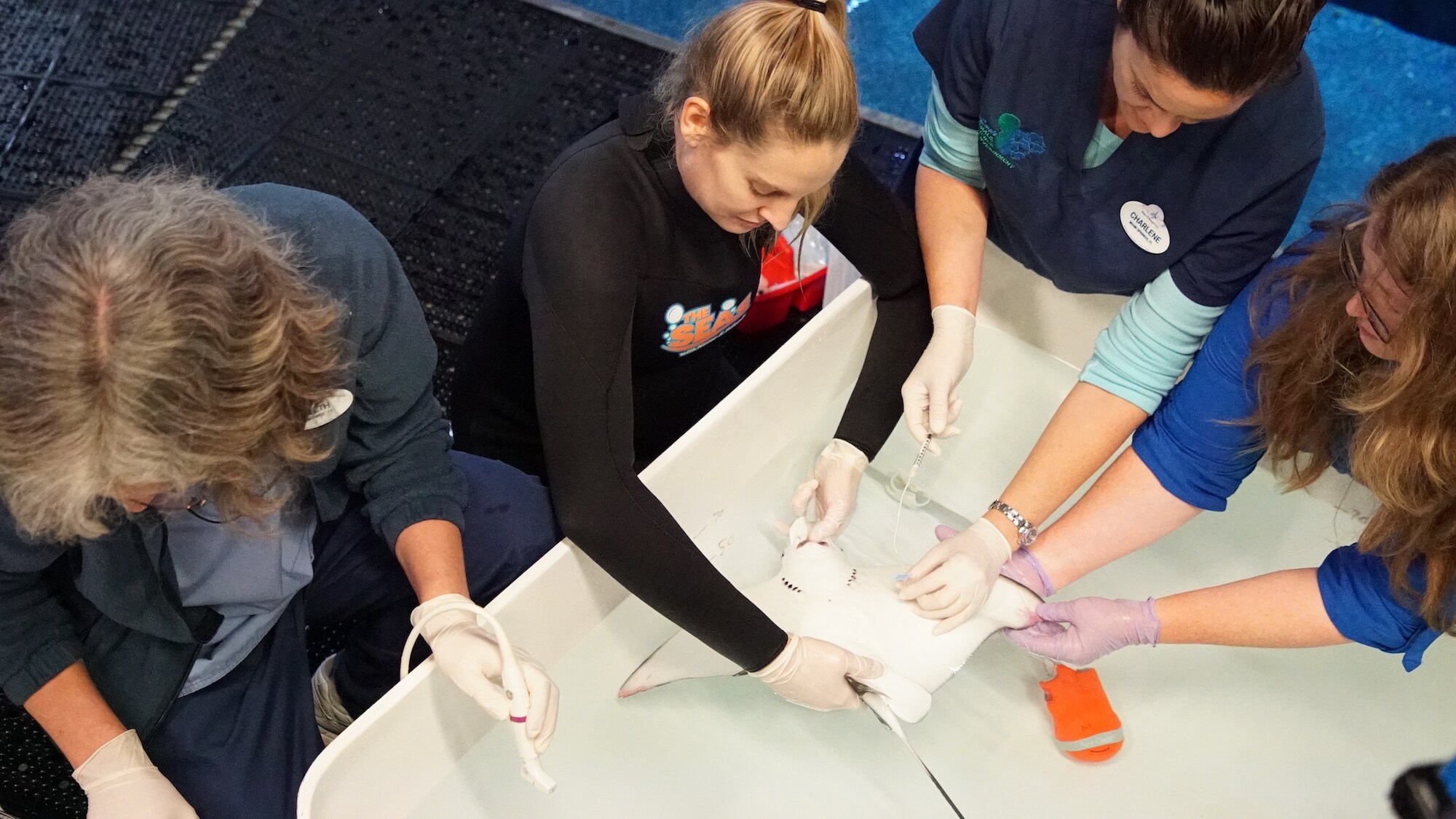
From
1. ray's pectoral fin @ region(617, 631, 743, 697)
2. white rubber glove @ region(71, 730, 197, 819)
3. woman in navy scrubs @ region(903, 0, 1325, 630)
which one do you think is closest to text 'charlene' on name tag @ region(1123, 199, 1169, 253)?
woman in navy scrubs @ region(903, 0, 1325, 630)

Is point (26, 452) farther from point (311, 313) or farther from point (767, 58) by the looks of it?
point (767, 58)

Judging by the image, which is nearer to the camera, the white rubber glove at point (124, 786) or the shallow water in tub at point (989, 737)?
the white rubber glove at point (124, 786)

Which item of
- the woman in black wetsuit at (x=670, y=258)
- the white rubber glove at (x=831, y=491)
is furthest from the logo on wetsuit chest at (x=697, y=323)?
the white rubber glove at (x=831, y=491)

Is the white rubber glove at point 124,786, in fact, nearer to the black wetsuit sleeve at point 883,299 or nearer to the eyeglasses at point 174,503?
the eyeglasses at point 174,503

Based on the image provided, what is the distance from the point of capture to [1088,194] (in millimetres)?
1192

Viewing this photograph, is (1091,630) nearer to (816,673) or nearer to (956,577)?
(956,577)

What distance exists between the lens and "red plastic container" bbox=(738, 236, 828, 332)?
1.74 m

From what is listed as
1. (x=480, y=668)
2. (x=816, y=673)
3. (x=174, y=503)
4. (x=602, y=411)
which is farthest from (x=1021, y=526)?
(x=174, y=503)

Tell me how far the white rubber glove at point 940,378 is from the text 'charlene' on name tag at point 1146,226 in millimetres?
214

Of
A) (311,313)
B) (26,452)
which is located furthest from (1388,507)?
(26,452)

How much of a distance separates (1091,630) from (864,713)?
10.7 inches

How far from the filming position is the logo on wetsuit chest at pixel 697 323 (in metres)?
1.13

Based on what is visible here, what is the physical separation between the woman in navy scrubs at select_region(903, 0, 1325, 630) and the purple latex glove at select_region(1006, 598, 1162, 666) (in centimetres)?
9

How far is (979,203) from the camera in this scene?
1336mm
